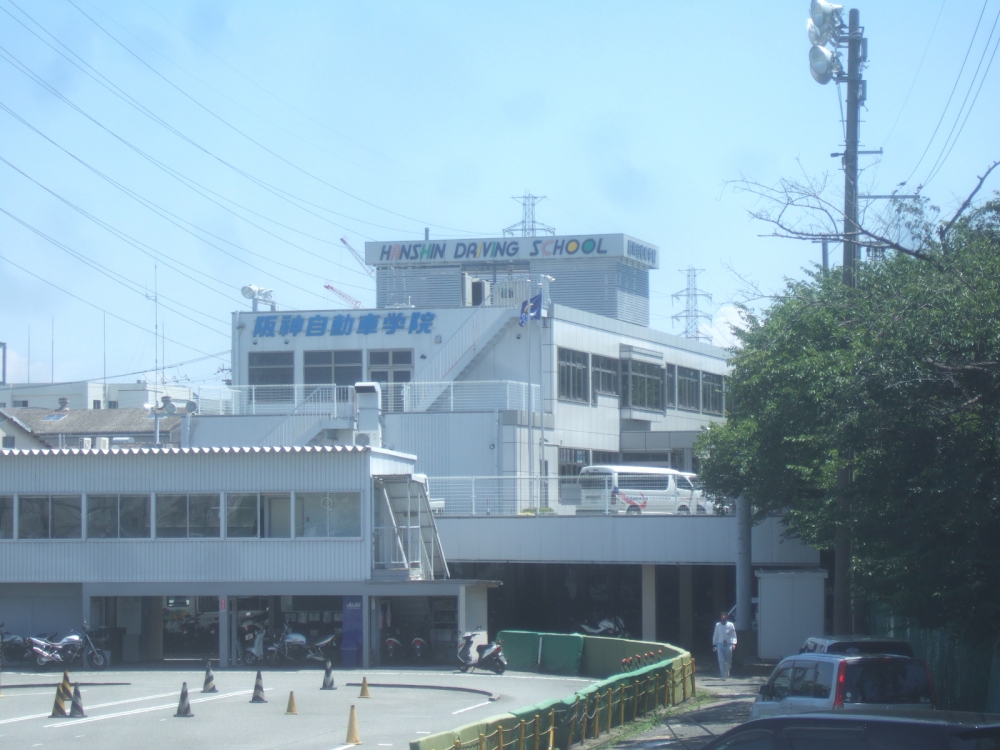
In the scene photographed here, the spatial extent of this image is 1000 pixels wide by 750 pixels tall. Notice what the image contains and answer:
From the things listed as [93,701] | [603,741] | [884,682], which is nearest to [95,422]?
[93,701]

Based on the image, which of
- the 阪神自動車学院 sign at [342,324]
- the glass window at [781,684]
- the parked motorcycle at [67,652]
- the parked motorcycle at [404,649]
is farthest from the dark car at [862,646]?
the 阪神自動車学院 sign at [342,324]

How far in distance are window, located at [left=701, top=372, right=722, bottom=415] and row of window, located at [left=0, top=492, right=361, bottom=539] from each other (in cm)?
3119

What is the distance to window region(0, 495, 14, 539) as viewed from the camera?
1281 inches

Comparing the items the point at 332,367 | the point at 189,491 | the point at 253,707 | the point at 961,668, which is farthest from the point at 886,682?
the point at 332,367

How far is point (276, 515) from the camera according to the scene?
32094 millimetres

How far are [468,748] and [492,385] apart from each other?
3083 centimetres

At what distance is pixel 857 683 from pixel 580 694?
4.81 meters

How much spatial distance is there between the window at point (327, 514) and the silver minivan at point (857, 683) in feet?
60.6

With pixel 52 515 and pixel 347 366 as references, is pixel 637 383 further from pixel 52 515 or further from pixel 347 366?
pixel 52 515

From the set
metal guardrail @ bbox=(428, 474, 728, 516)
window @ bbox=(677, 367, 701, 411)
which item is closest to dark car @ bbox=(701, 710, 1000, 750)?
metal guardrail @ bbox=(428, 474, 728, 516)

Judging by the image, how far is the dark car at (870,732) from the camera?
23.0ft

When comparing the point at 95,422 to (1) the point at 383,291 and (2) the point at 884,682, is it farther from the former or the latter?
(2) the point at 884,682

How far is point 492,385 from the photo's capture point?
143 feet

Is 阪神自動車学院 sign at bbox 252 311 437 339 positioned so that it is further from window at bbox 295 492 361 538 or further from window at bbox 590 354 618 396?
window at bbox 295 492 361 538
